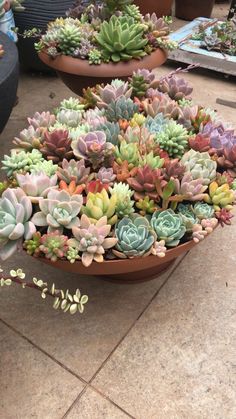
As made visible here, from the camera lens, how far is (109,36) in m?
1.71

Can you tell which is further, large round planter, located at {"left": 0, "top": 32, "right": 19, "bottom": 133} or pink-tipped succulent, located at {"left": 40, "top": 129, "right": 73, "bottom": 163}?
large round planter, located at {"left": 0, "top": 32, "right": 19, "bottom": 133}

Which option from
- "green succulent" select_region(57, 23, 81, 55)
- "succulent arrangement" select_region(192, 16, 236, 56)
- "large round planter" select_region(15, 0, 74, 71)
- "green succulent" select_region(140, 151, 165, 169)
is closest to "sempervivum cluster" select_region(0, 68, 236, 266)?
"green succulent" select_region(140, 151, 165, 169)

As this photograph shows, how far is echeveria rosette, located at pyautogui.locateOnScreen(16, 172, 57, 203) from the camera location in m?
1.07

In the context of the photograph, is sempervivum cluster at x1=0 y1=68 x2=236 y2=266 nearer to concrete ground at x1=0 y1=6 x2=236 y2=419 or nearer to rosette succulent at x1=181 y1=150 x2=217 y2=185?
rosette succulent at x1=181 y1=150 x2=217 y2=185

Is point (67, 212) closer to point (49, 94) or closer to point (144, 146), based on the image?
point (144, 146)

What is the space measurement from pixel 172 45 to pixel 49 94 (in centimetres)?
90

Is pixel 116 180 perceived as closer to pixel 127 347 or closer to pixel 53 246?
pixel 53 246

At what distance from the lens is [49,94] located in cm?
247

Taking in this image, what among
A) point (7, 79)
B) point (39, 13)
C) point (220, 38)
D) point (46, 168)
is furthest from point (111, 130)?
point (220, 38)

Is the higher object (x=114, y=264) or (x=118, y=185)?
(x=118, y=185)

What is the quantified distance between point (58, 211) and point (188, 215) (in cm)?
36

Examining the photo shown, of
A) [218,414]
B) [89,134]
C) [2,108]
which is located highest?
[89,134]

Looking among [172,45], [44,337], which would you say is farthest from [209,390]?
[172,45]

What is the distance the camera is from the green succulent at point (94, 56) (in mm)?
1738
